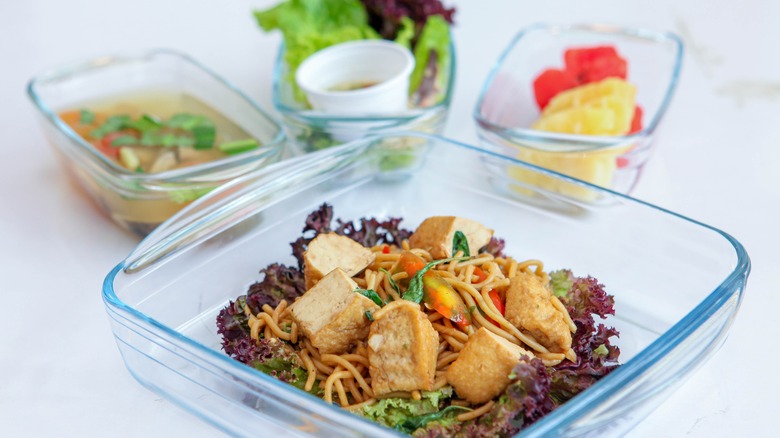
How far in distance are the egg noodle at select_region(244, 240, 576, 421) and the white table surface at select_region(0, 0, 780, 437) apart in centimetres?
34

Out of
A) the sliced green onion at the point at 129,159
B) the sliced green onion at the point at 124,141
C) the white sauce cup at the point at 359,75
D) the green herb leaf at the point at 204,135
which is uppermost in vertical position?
the white sauce cup at the point at 359,75

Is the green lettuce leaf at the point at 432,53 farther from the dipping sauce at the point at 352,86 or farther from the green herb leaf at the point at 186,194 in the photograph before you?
the green herb leaf at the point at 186,194

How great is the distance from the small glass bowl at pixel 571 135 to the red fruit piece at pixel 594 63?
208mm

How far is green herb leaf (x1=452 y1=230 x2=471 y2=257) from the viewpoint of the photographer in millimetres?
2456

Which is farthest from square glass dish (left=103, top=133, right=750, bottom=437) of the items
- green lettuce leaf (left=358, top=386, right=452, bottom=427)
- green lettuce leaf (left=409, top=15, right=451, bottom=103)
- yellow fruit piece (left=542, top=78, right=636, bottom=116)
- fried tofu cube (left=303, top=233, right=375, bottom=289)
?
green lettuce leaf (left=409, top=15, right=451, bottom=103)

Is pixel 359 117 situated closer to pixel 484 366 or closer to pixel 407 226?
pixel 407 226

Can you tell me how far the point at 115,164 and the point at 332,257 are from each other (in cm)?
98

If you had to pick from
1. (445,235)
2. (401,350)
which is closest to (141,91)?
(445,235)

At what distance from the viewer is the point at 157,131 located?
10.7 ft

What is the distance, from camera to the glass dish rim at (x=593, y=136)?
2.83m

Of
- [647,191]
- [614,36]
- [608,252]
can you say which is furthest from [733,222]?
[614,36]

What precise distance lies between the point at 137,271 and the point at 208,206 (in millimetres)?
348

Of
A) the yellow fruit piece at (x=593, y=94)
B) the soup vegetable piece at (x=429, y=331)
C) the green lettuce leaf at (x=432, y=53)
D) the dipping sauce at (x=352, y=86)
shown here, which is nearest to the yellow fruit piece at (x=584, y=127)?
the yellow fruit piece at (x=593, y=94)

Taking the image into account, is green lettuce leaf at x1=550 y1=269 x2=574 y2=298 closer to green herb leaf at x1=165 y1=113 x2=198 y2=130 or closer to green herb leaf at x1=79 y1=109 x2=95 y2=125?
green herb leaf at x1=165 y1=113 x2=198 y2=130
